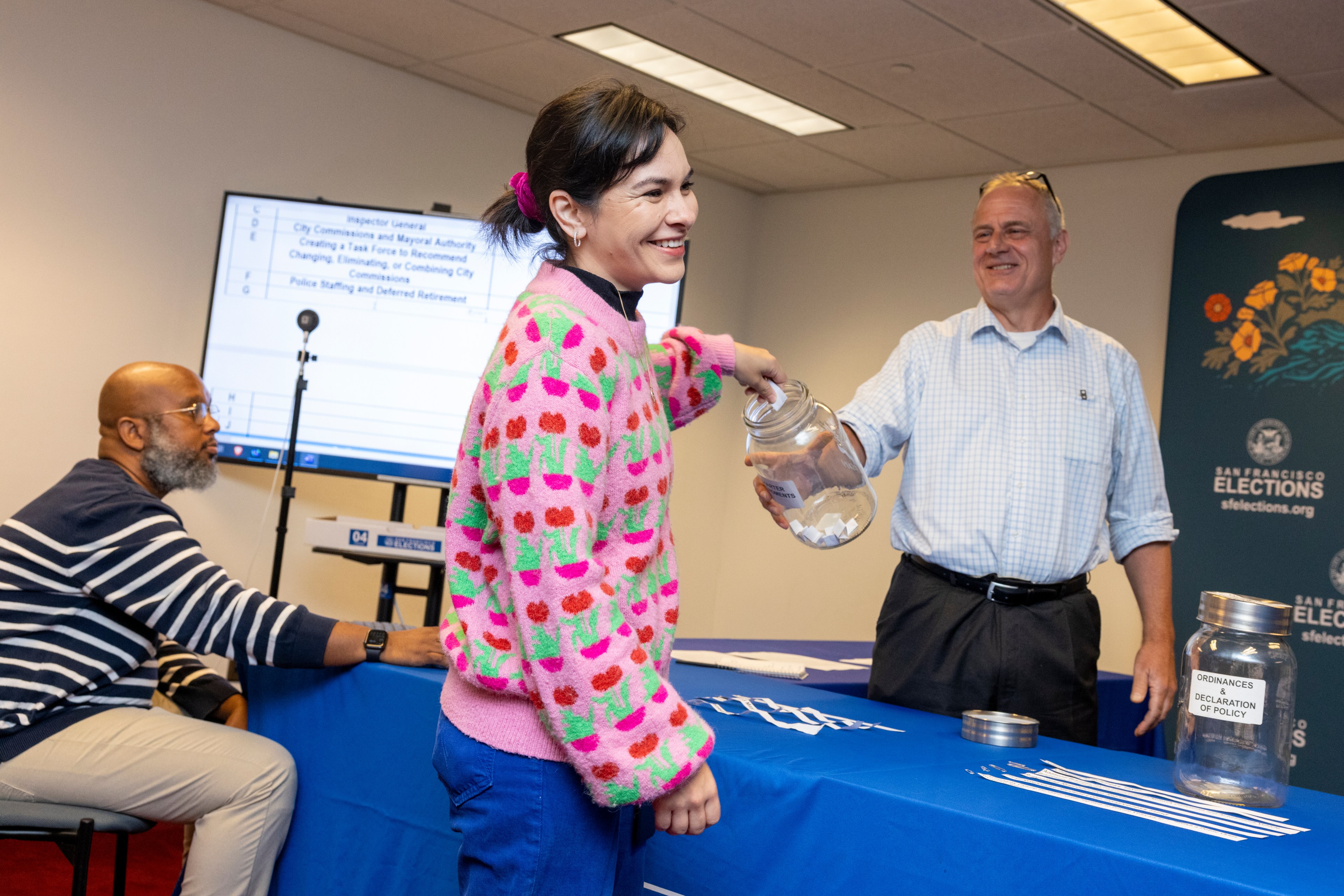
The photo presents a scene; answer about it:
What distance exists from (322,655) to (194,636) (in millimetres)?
210

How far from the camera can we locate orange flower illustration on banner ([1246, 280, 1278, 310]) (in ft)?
13.8

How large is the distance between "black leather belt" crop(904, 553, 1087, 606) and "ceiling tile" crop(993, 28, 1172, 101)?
7.19 ft

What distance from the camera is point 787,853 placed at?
125 cm

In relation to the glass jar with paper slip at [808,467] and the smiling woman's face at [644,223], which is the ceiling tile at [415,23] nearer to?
the glass jar with paper slip at [808,467]

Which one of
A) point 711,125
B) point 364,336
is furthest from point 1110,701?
point 711,125

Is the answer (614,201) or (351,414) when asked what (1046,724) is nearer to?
(614,201)

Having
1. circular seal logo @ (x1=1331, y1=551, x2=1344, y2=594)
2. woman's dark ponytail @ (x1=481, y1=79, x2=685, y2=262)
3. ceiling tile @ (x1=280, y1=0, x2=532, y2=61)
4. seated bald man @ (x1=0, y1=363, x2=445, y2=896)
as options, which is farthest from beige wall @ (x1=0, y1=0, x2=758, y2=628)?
circular seal logo @ (x1=1331, y1=551, x2=1344, y2=594)

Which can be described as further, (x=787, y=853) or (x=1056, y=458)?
(x=1056, y=458)

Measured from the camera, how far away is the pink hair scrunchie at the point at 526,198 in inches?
47.3

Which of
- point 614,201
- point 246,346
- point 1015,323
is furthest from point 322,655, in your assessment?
point 246,346

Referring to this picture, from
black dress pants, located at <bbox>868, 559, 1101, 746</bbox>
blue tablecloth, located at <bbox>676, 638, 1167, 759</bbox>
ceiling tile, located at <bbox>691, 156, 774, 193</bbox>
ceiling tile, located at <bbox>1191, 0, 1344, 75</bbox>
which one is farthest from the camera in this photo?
ceiling tile, located at <bbox>691, 156, 774, 193</bbox>

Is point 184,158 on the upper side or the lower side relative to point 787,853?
upper

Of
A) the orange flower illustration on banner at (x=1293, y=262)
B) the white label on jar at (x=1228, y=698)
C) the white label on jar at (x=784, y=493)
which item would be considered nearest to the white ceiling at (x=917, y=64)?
the orange flower illustration on banner at (x=1293, y=262)

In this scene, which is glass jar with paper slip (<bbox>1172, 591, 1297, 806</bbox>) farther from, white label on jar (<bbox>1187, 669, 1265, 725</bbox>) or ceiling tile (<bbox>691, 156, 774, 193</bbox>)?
ceiling tile (<bbox>691, 156, 774, 193</bbox>)
